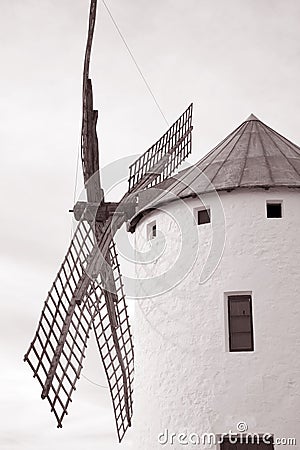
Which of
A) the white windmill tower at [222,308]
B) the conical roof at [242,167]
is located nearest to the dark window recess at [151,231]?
the white windmill tower at [222,308]

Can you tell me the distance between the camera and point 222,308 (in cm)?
1320

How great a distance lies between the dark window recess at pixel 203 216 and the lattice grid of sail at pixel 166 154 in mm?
2159

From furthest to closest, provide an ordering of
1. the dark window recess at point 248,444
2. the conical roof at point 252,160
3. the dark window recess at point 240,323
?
the conical roof at point 252,160 → the dark window recess at point 240,323 → the dark window recess at point 248,444

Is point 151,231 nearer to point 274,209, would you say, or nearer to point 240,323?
point 274,209

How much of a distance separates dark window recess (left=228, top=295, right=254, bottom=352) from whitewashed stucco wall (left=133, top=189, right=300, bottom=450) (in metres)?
0.15

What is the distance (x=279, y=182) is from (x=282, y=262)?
126 cm

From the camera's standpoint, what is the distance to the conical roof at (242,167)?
1373 centimetres

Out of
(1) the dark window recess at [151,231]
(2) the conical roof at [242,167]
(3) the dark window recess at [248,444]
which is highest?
(2) the conical roof at [242,167]

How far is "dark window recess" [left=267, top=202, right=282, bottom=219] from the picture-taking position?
44.7 feet

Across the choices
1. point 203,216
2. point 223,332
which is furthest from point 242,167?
point 223,332

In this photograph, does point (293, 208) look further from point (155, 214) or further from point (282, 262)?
point (155, 214)

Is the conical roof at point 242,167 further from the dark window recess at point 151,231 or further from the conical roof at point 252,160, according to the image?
the dark window recess at point 151,231

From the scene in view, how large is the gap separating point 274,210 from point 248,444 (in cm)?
357

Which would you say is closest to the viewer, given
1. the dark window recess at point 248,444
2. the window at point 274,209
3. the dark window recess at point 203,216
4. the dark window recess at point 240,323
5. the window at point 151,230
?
the dark window recess at point 248,444
